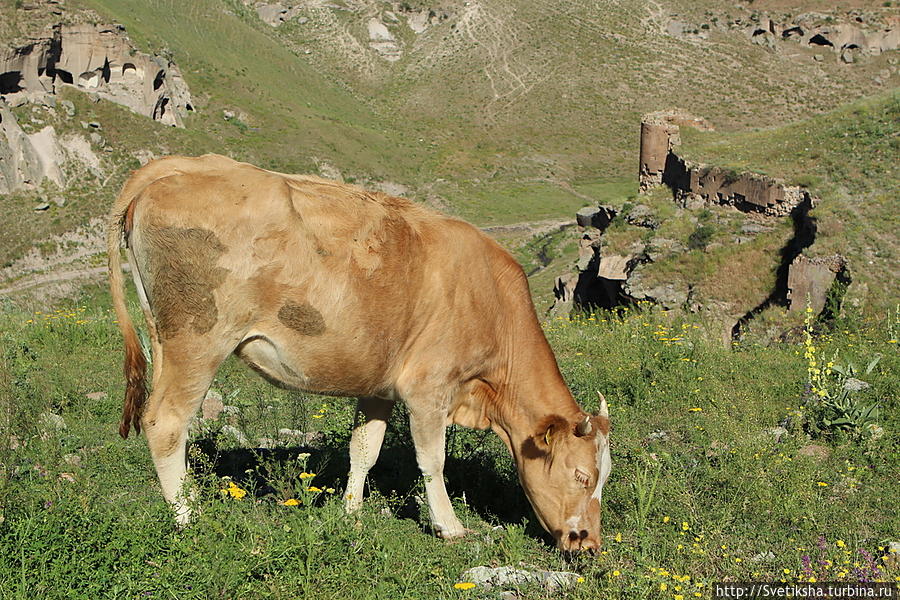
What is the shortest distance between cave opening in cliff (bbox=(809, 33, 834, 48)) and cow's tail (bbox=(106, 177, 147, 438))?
121185 mm

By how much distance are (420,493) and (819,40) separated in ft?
395

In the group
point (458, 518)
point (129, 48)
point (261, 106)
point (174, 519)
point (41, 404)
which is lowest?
point (261, 106)

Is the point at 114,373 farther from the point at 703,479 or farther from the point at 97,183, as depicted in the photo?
the point at 97,183

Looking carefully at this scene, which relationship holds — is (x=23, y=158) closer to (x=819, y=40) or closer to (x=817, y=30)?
(x=819, y=40)

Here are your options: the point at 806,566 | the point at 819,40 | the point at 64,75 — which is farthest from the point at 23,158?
the point at 819,40

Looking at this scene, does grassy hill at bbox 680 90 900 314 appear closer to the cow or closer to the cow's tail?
the cow

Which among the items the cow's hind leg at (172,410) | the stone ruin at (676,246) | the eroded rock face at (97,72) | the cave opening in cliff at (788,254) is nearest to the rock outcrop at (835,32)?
the eroded rock face at (97,72)

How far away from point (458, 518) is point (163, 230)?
3.18 meters

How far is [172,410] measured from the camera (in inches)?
218

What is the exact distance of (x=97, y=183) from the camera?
5500 cm

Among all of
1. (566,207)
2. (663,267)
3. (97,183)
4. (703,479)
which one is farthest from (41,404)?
(566,207)

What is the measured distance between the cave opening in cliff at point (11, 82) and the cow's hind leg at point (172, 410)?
193 feet

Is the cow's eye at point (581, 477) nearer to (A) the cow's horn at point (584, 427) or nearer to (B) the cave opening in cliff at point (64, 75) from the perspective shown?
(A) the cow's horn at point (584, 427)

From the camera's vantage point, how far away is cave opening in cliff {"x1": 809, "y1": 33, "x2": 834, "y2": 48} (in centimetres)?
10869
